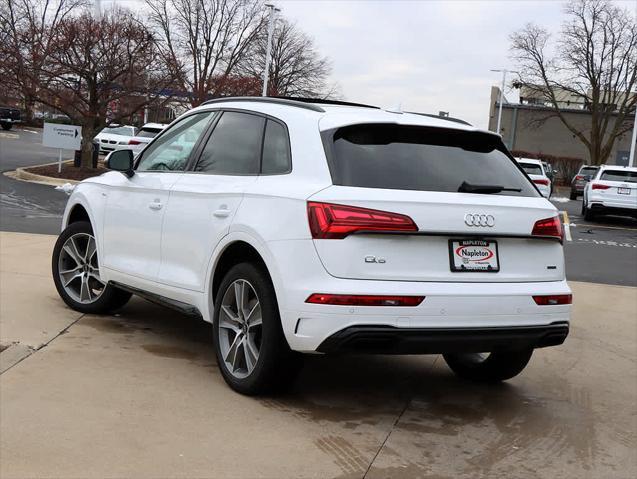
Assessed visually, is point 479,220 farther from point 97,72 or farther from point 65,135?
point 65,135

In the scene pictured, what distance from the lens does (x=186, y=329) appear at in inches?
256

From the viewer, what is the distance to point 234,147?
527 cm

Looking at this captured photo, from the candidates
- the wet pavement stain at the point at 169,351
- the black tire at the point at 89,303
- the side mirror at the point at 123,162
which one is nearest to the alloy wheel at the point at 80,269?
the black tire at the point at 89,303

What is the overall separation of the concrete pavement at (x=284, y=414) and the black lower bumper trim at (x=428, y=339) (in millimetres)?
465

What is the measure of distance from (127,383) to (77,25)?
19030 millimetres

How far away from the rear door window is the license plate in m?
1.31

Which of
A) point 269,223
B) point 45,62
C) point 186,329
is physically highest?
point 45,62

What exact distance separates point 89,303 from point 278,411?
104 inches

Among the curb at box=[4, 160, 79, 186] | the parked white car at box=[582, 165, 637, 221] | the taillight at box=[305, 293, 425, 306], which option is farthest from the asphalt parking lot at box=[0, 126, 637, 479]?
the parked white car at box=[582, 165, 637, 221]

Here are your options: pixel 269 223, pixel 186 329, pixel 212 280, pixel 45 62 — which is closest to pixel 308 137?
pixel 269 223

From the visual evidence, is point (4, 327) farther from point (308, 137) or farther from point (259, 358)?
point (308, 137)

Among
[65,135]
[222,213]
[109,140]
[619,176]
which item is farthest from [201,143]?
[109,140]

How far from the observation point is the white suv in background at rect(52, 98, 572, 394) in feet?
13.8

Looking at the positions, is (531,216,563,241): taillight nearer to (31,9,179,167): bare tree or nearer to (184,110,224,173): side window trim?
(184,110,224,173): side window trim
